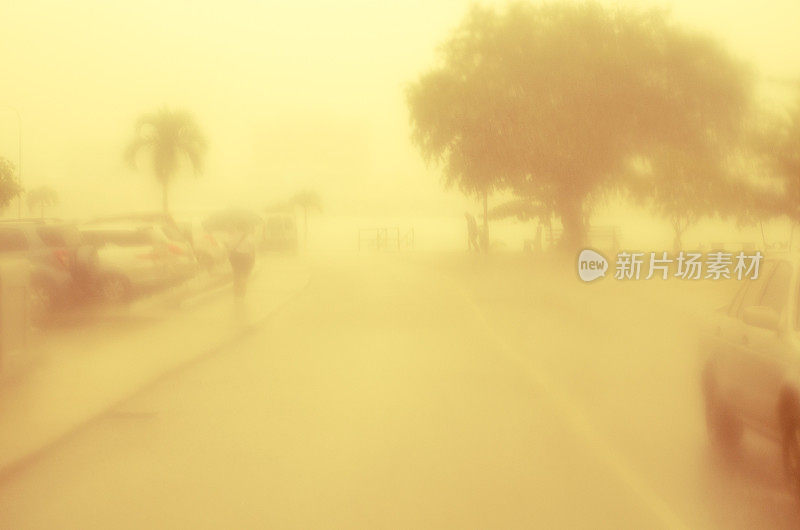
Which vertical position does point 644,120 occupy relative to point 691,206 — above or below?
above

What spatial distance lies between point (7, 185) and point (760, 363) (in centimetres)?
3047

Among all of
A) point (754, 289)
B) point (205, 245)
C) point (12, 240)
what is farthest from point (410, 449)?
point (205, 245)

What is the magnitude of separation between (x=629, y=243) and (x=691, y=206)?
12.4 metres

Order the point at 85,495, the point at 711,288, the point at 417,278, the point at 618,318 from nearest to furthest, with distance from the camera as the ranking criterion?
the point at 85,495, the point at 618,318, the point at 711,288, the point at 417,278

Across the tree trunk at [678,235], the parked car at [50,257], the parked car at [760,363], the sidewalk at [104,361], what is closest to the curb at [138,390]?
the sidewalk at [104,361]

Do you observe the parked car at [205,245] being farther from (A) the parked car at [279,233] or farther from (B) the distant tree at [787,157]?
(B) the distant tree at [787,157]

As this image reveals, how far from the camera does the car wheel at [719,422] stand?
26.1ft

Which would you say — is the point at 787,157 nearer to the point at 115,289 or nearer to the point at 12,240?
the point at 115,289

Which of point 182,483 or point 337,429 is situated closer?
point 182,483

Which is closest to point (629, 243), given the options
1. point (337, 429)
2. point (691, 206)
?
point (691, 206)

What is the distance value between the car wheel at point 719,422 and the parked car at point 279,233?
41.0 metres

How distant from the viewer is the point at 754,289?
7750 millimetres

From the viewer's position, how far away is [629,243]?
4938cm

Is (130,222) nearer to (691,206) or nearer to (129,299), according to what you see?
(129,299)
